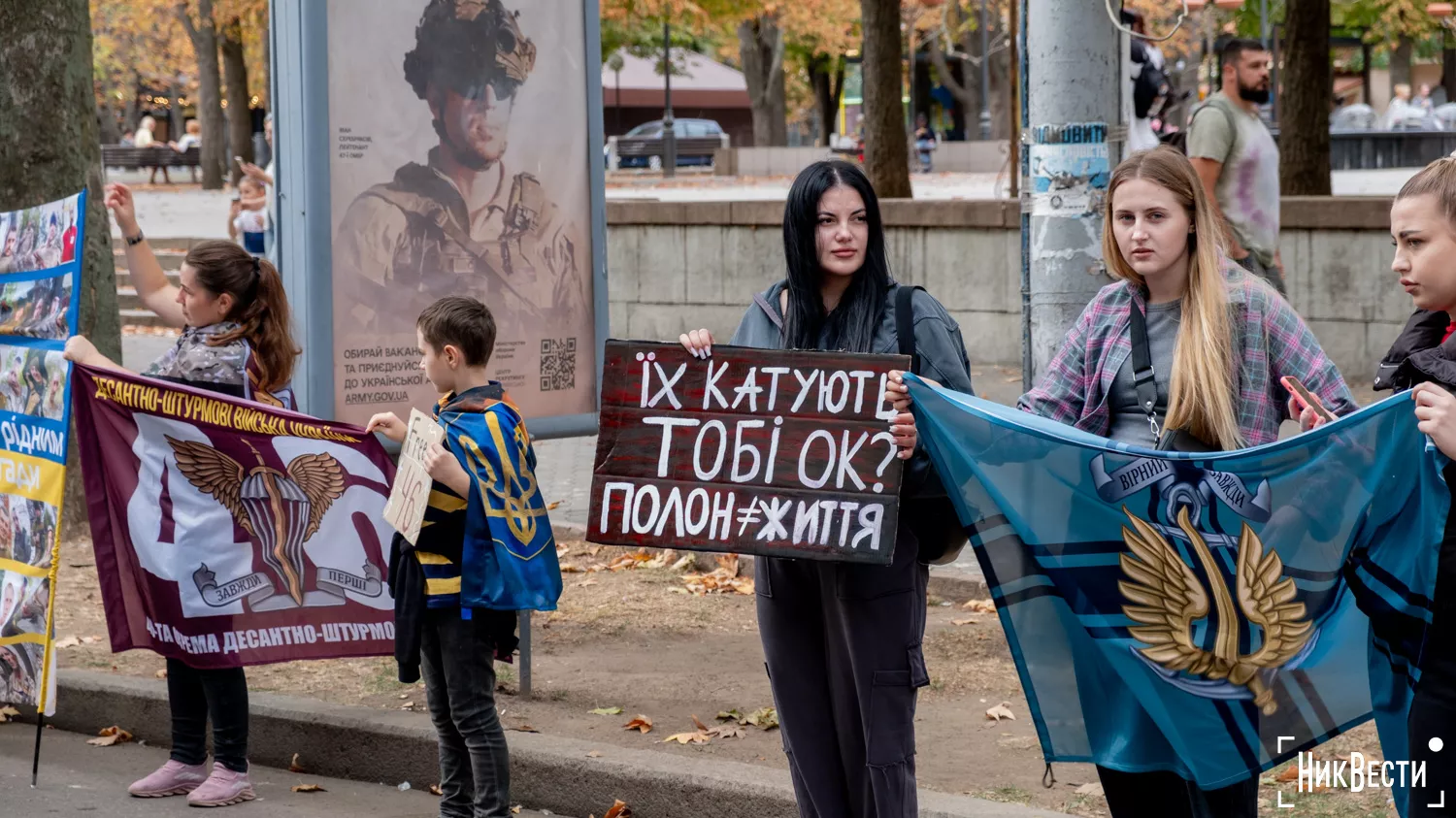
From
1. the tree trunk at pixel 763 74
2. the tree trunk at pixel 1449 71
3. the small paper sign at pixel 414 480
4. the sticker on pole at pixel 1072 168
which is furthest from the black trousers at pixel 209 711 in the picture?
the tree trunk at pixel 1449 71

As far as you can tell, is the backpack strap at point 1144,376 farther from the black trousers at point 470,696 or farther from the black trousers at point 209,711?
the black trousers at point 209,711

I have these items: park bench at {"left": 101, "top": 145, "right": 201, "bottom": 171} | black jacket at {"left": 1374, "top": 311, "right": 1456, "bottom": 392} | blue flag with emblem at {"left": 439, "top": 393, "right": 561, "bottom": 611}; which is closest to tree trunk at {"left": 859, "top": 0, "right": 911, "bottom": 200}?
blue flag with emblem at {"left": 439, "top": 393, "right": 561, "bottom": 611}

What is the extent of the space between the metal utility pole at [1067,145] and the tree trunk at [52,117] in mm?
4979

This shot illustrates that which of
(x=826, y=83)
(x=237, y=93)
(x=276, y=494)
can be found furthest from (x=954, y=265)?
(x=826, y=83)

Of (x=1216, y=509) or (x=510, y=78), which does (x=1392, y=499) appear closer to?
(x=1216, y=509)

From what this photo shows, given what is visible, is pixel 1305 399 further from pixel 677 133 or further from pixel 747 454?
pixel 677 133

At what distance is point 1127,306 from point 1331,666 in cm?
85

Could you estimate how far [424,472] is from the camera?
4605 millimetres

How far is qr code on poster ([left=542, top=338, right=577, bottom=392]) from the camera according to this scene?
22.8 feet

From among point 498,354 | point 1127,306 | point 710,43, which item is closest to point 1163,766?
point 1127,306

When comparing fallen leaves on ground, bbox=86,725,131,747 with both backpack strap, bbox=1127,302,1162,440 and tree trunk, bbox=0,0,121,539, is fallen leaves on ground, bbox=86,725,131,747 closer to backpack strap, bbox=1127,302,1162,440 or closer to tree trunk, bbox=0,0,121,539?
tree trunk, bbox=0,0,121,539

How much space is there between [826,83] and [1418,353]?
56947mm

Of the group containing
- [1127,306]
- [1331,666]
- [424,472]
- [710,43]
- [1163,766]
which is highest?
[710,43]

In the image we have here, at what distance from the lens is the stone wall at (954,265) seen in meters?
11.8
